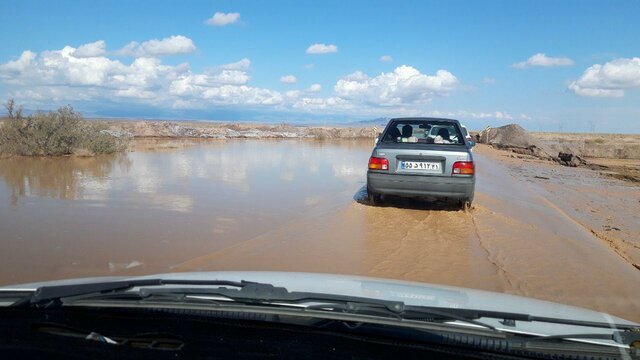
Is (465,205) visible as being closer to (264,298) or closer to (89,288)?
(264,298)

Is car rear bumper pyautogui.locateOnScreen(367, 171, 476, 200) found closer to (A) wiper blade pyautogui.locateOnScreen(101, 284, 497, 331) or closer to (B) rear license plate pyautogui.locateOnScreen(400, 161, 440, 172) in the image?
(B) rear license plate pyautogui.locateOnScreen(400, 161, 440, 172)

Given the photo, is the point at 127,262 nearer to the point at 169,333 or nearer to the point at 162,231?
the point at 162,231

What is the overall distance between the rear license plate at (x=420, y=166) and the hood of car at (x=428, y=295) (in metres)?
5.37

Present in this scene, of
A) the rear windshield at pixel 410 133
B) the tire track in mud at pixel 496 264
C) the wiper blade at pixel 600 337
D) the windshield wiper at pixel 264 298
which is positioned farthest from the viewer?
the rear windshield at pixel 410 133

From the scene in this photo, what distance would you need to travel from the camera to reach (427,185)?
8.65m

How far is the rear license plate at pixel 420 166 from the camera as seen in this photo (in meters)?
8.64

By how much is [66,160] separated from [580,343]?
17.4 m

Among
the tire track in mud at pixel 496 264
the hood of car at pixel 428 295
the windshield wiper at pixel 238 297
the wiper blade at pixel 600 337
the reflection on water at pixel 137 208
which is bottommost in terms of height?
the tire track in mud at pixel 496 264

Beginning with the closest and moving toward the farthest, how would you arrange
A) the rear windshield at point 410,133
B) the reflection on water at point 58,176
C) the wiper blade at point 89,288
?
the wiper blade at point 89,288, the rear windshield at point 410,133, the reflection on water at point 58,176

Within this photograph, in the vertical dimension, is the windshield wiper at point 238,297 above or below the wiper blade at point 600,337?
above

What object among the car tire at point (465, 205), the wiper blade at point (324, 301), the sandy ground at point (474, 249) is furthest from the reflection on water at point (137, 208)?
the wiper blade at point (324, 301)

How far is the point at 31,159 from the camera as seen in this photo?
644 inches

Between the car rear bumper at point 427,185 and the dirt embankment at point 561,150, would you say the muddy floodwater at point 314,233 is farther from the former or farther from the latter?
the dirt embankment at point 561,150

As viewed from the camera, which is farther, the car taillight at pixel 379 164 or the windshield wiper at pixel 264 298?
the car taillight at pixel 379 164
